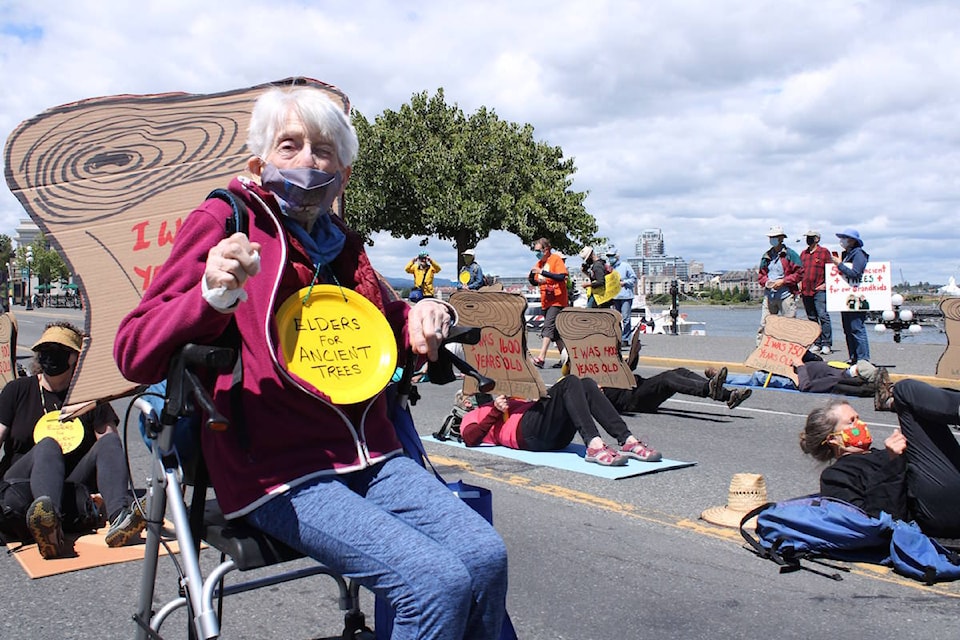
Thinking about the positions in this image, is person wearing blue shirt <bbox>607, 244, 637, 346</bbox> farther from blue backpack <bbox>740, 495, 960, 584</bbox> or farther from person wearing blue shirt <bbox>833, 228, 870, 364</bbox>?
blue backpack <bbox>740, 495, 960, 584</bbox>

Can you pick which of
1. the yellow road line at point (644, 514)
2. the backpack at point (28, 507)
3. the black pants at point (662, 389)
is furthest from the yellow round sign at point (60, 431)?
the black pants at point (662, 389)

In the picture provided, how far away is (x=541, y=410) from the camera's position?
25.4 feet

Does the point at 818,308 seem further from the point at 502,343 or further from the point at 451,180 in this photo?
the point at 451,180

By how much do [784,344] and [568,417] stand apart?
5891mm

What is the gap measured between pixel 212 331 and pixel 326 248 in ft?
1.44

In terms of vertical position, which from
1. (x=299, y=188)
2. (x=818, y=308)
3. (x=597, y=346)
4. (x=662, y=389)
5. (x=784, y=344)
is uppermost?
(x=299, y=188)

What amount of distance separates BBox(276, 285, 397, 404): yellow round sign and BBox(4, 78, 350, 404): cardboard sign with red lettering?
82cm

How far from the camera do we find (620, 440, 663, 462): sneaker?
7121 millimetres

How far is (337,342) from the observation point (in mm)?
2416

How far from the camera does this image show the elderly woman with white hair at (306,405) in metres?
2.10

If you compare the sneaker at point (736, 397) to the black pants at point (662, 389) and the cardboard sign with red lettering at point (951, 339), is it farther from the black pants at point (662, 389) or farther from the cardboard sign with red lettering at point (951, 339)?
the cardboard sign with red lettering at point (951, 339)

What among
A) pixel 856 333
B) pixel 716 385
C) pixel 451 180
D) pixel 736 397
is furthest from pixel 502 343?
pixel 451 180

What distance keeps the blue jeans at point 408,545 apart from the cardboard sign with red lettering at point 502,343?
18.7 feet

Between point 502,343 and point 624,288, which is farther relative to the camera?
point 624,288
